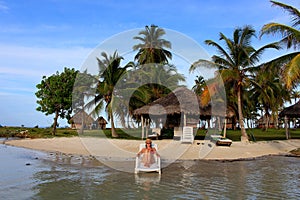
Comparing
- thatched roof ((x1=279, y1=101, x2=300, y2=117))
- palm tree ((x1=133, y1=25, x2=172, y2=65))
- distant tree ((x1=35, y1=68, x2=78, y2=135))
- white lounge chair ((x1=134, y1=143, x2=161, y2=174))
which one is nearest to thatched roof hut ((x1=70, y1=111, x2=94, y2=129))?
distant tree ((x1=35, y1=68, x2=78, y2=135))

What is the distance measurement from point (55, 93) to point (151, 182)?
2200 cm

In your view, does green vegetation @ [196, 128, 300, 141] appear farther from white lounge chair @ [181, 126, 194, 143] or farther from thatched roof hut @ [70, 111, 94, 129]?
thatched roof hut @ [70, 111, 94, 129]

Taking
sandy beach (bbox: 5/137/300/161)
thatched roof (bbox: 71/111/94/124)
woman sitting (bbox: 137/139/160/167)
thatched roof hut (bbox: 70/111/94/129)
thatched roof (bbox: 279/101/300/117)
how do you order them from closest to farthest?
woman sitting (bbox: 137/139/160/167)
sandy beach (bbox: 5/137/300/161)
thatched roof (bbox: 279/101/300/117)
thatched roof hut (bbox: 70/111/94/129)
thatched roof (bbox: 71/111/94/124)

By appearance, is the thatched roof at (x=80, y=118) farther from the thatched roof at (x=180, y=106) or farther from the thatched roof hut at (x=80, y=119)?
the thatched roof at (x=180, y=106)

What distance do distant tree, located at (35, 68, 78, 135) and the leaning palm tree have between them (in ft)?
16.2

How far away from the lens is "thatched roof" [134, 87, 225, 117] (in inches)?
739

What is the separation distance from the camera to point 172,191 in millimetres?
7105

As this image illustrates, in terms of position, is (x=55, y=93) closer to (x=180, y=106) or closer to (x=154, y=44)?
(x=154, y=44)

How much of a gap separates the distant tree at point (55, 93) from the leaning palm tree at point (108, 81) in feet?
16.2

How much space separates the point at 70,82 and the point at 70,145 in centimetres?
1180

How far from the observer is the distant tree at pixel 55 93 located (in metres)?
28.4

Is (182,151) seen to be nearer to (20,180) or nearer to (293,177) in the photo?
(293,177)

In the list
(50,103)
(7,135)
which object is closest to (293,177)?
(50,103)

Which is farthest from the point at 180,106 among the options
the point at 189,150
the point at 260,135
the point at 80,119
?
the point at 80,119
